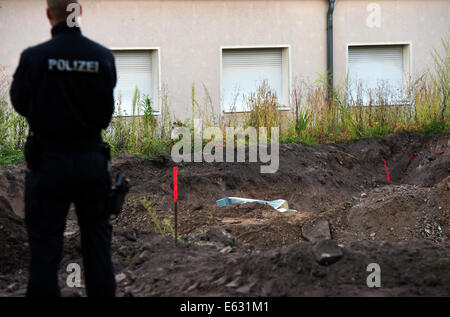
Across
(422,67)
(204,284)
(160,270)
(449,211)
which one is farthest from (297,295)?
(422,67)

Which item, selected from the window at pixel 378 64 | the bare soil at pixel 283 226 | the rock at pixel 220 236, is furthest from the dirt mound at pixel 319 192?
the window at pixel 378 64

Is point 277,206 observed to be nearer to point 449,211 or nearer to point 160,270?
point 449,211

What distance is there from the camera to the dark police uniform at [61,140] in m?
3.45

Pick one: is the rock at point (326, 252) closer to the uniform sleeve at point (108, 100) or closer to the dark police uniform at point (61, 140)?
the dark police uniform at point (61, 140)

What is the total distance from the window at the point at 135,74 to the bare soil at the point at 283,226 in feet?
15.2

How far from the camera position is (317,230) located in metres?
6.83

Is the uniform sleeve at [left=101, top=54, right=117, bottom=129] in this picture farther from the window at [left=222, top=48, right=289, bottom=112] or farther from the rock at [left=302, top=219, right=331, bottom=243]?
the window at [left=222, top=48, right=289, bottom=112]

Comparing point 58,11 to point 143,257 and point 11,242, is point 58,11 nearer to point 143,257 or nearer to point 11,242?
point 143,257

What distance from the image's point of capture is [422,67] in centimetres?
1478

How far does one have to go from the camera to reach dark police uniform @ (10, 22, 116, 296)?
11.3ft

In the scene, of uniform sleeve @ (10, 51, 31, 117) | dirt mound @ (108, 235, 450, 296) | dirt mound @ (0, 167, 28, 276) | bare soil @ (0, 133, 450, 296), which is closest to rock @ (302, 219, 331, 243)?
bare soil @ (0, 133, 450, 296)

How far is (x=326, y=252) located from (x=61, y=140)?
7.16 feet

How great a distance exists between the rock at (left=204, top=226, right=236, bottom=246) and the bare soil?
18 mm
